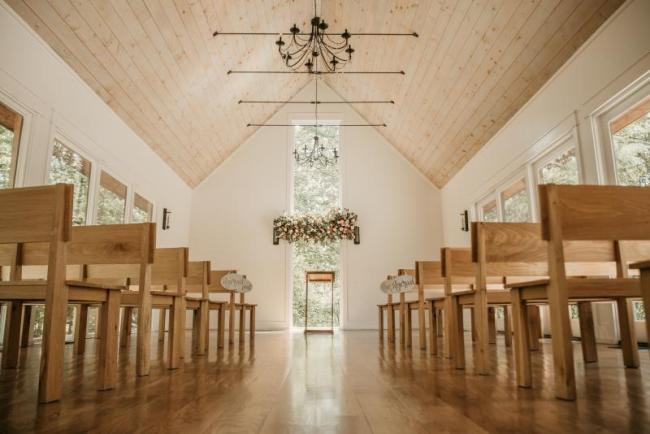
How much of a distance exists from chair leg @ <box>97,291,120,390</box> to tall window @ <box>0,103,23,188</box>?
92.2 inches

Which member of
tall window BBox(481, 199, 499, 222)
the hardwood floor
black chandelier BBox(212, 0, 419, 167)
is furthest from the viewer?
tall window BBox(481, 199, 499, 222)

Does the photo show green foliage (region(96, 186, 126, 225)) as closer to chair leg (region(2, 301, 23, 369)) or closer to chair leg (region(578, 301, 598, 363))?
chair leg (region(2, 301, 23, 369))

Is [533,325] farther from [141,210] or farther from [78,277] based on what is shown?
[141,210]

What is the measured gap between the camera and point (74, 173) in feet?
15.9

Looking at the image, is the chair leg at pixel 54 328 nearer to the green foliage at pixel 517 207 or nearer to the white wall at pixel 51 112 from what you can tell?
the white wall at pixel 51 112

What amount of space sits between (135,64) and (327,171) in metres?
4.40

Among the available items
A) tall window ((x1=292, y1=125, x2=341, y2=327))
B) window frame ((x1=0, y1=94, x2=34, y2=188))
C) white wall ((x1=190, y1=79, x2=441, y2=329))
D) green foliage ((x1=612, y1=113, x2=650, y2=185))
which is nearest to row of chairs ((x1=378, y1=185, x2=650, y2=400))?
green foliage ((x1=612, y1=113, x2=650, y2=185))

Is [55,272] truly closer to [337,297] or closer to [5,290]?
[5,290]

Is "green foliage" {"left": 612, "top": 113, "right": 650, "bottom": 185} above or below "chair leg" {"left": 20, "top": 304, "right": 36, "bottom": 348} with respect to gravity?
above

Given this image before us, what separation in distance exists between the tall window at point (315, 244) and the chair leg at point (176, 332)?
5186mm

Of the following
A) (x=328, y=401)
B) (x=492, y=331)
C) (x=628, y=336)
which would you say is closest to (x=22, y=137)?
(x=328, y=401)

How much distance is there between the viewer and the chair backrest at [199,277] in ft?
12.7

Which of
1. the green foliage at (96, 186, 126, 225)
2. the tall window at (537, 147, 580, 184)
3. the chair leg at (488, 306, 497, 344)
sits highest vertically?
the tall window at (537, 147, 580, 184)

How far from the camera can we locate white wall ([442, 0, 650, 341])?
11.9ft
